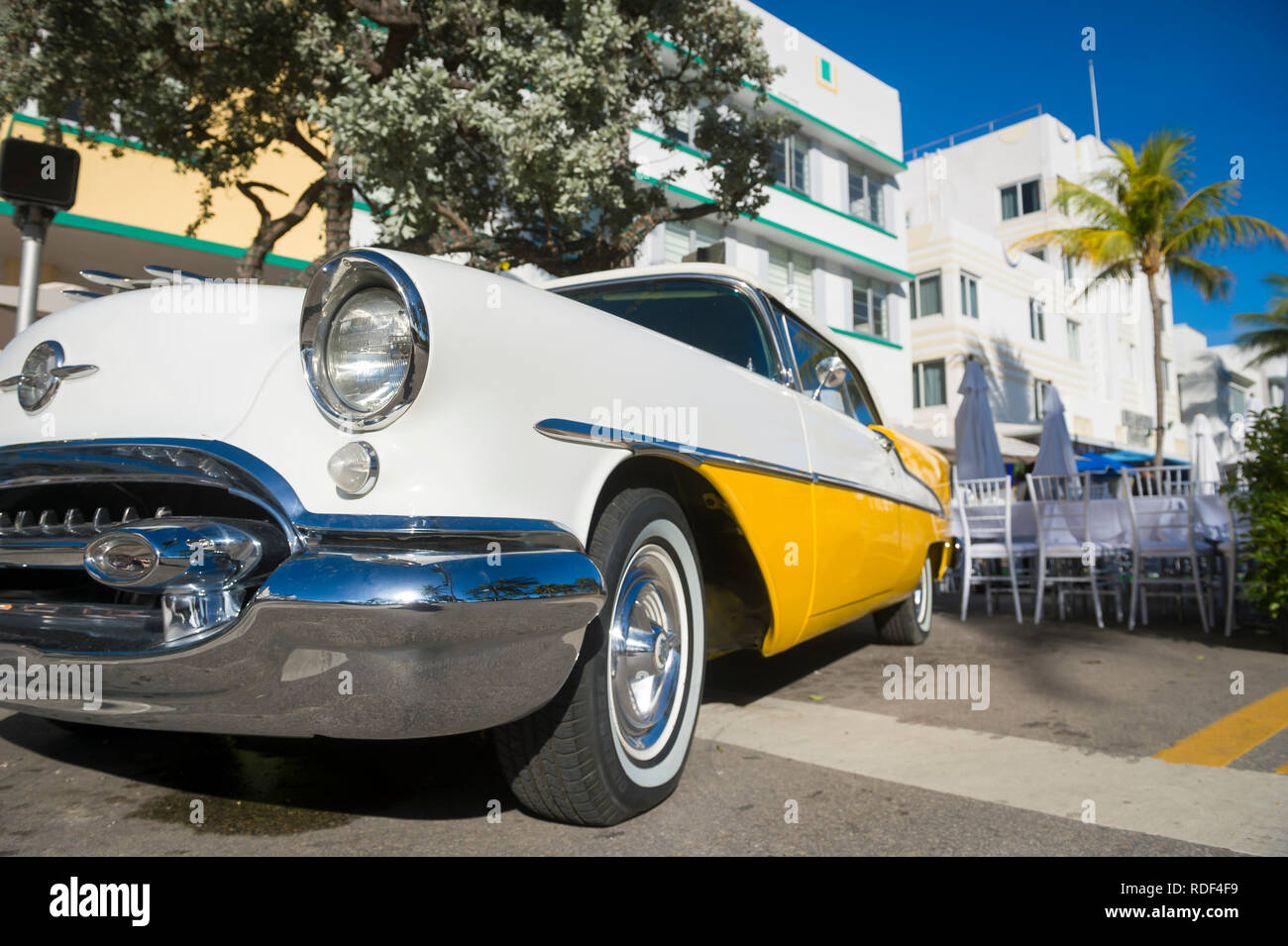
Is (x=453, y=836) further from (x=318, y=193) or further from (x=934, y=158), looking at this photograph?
(x=934, y=158)

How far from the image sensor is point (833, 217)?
18.2 m

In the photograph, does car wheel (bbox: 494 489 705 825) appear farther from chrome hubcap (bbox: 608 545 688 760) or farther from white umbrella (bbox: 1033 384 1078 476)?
white umbrella (bbox: 1033 384 1078 476)

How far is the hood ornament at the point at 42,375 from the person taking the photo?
1932 millimetres

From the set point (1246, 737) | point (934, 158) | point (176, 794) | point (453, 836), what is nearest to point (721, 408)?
point (453, 836)

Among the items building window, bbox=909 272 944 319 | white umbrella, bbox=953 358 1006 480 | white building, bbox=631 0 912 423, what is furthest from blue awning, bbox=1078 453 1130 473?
building window, bbox=909 272 944 319

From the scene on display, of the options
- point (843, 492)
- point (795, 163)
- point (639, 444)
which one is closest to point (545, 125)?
point (843, 492)

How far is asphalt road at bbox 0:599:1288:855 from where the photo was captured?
1.90 metres

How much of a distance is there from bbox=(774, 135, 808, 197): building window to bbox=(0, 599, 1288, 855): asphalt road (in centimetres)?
1525

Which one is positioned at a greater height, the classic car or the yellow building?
the yellow building

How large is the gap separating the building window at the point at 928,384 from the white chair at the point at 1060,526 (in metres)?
16.3

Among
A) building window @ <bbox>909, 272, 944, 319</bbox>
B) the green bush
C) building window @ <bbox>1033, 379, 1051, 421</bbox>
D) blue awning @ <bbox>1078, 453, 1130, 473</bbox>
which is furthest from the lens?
building window @ <bbox>1033, 379, 1051, 421</bbox>

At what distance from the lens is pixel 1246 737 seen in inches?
117
